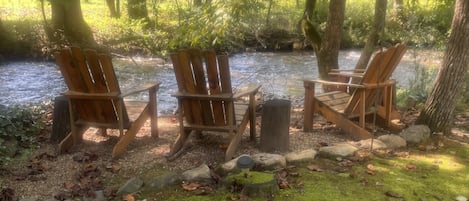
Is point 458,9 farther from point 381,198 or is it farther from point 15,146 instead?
point 15,146

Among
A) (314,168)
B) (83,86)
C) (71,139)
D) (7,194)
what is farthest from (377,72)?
(7,194)

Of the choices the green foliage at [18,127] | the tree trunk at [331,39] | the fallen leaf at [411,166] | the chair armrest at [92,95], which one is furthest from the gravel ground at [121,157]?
the tree trunk at [331,39]

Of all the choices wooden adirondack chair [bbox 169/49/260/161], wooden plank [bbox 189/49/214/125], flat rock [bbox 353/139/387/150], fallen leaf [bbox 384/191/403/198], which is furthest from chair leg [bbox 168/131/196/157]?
fallen leaf [bbox 384/191/403/198]

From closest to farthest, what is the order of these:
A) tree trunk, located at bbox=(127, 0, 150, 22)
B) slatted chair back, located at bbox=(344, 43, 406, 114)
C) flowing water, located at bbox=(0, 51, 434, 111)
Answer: slatted chair back, located at bbox=(344, 43, 406, 114) → flowing water, located at bbox=(0, 51, 434, 111) → tree trunk, located at bbox=(127, 0, 150, 22)

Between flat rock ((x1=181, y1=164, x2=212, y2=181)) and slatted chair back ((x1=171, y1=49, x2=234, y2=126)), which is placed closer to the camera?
flat rock ((x1=181, y1=164, x2=212, y2=181))

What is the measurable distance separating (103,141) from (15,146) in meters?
0.92

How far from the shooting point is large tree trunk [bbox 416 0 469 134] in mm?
4445

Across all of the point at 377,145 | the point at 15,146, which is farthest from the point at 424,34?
the point at 15,146

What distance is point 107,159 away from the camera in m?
4.37

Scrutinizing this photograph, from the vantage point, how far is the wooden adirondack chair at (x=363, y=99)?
4.77m

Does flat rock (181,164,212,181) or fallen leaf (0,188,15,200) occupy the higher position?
flat rock (181,164,212,181)

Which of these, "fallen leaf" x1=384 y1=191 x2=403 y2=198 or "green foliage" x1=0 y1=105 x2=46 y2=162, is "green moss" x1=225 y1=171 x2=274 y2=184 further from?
"green foliage" x1=0 y1=105 x2=46 y2=162

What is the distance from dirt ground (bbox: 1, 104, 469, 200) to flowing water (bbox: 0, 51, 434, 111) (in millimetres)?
2894

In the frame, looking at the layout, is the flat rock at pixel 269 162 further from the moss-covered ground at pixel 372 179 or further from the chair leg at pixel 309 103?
the chair leg at pixel 309 103
